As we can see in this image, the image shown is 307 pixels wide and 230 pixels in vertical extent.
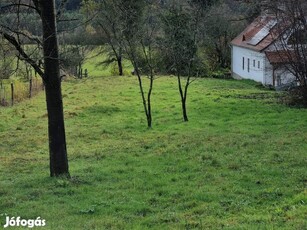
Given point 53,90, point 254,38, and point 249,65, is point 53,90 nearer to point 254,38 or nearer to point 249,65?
point 254,38

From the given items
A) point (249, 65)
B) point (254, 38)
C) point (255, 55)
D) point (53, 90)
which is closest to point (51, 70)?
point (53, 90)

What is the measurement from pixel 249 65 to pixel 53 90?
37067 millimetres

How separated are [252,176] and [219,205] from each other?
236 cm

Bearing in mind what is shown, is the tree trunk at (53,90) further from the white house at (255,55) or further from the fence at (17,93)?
the white house at (255,55)

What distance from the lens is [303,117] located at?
19953mm

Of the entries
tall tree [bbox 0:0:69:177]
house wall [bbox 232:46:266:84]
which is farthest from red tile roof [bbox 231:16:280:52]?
tall tree [bbox 0:0:69:177]

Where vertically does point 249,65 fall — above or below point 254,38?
below

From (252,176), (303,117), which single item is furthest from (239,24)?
(252,176)

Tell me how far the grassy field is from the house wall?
17057 millimetres

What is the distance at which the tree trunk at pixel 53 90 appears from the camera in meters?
9.77

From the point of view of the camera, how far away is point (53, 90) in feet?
32.9

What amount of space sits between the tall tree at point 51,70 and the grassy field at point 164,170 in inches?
23.7

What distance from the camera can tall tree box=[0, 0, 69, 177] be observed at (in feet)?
31.8

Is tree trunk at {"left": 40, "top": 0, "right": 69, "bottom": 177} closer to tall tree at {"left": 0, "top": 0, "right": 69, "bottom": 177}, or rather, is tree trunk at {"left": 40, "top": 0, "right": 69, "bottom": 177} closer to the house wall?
tall tree at {"left": 0, "top": 0, "right": 69, "bottom": 177}
